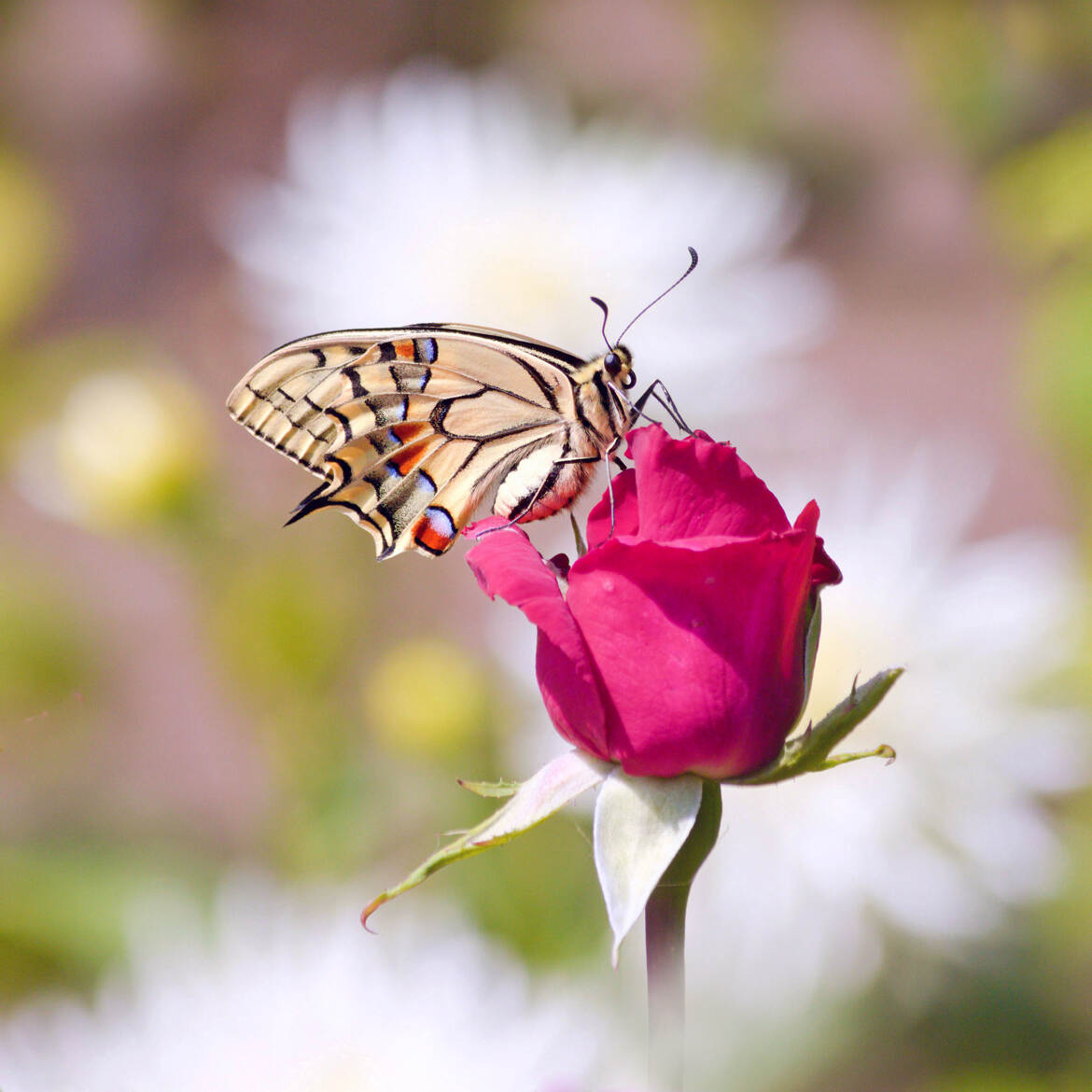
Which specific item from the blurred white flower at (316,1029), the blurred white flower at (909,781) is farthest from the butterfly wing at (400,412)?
the blurred white flower at (909,781)

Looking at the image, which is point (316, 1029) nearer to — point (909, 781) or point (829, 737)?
point (829, 737)

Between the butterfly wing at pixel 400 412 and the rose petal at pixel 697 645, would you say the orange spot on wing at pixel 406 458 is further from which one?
the rose petal at pixel 697 645

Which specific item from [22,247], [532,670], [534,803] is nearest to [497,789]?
[534,803]

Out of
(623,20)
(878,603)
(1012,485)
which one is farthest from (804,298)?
(623,20)

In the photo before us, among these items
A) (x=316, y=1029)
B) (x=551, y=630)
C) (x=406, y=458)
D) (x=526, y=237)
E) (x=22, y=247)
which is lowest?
(x=316, y=1029)

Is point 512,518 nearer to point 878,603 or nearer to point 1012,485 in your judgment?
point 878,603
